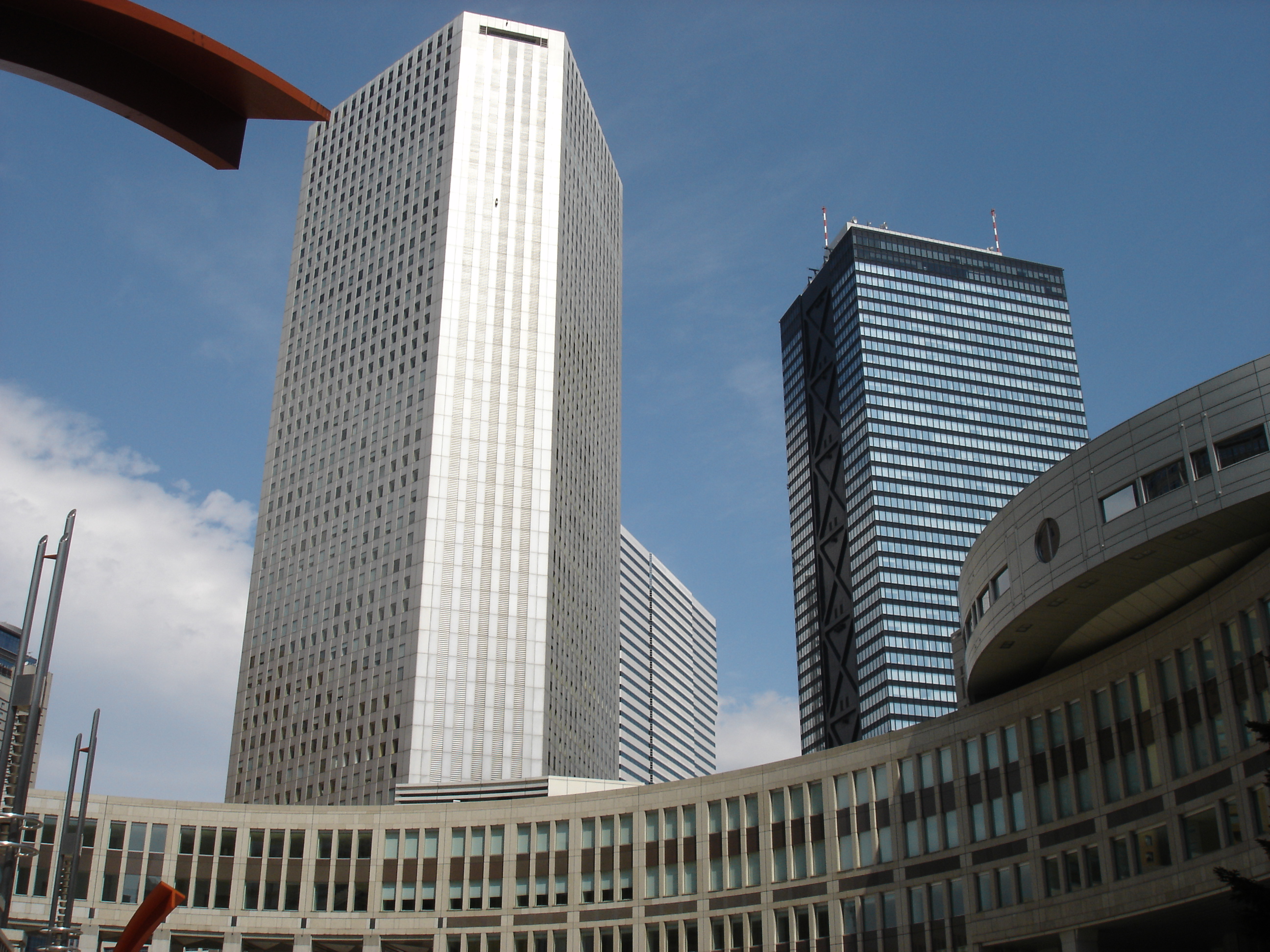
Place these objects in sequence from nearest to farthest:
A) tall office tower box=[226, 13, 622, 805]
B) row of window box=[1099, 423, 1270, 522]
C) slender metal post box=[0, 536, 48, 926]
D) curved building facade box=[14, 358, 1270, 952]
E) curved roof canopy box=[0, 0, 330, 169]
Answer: curved roof canopy box=[0, 0, 330, 169] < slender metal post box=[0, 536, 48, 926] < row of window box=[1099, 423, 1270, 522] < curved building facade box=[14, 358, 1270, 952] < tall office tower box=[226, 13, 622, 805]

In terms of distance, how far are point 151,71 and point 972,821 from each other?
6092 centimetres

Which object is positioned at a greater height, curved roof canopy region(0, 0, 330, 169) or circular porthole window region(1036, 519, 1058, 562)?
circular porthole window region(1036, 519, 1058, 562)

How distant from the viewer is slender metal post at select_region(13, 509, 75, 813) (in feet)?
71.5

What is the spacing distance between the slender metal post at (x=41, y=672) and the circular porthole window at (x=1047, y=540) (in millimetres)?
40521

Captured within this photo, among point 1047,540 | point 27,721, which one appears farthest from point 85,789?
point 1047,540

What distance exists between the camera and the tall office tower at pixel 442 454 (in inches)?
5207

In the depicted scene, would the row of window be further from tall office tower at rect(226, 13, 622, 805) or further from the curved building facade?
tall office tower at rect(226, 13, 622, 805)

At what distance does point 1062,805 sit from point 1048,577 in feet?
47.1

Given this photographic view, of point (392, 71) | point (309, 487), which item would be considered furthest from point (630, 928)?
point (392, 71)

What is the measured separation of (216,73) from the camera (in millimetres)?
14938

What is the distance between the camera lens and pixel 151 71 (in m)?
15.0

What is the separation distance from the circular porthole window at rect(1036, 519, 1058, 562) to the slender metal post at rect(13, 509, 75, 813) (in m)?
40.5

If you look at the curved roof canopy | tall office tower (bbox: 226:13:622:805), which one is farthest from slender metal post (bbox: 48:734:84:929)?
tall office tower (bbox: 226:13:622:805)

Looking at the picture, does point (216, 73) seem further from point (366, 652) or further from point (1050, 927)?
point (366, 652)
